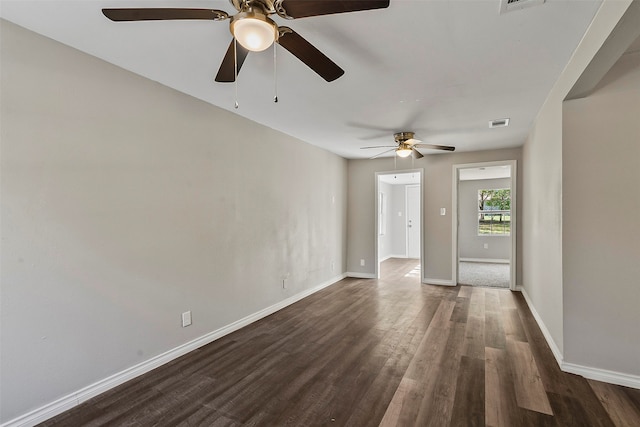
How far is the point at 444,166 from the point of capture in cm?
546

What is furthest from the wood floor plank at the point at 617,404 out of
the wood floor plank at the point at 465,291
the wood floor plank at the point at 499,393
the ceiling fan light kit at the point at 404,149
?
the ceiling fan light kit at the point at 404,149

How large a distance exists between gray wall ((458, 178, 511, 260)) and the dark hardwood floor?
499 cm

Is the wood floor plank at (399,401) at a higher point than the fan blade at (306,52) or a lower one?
lower

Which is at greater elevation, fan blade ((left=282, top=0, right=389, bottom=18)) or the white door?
fan blade ((left=282, top=0, right=389, bottom=18))

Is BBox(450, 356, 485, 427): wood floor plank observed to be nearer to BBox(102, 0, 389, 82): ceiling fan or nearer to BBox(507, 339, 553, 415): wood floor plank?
BBox(507, 339, 553, 415): wood floor plank

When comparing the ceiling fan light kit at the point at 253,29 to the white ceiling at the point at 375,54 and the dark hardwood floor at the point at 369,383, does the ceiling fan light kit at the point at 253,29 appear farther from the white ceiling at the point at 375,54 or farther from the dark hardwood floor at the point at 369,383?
the dark hardwood floor at the point at 369,383

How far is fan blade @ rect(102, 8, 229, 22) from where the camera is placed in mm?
1332

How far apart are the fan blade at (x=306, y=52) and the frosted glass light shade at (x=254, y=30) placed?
2.9 inches

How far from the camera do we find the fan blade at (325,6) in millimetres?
1212

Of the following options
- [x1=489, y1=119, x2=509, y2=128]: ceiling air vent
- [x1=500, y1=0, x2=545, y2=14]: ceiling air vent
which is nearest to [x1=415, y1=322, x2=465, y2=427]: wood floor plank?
[x1=500, y1=0, x2=545, y2=14]: ceiling air vent

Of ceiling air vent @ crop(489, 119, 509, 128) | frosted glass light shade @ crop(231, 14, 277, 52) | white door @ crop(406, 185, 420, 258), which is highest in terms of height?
ceiling air vent @ crop(489, 119, 509, 128)

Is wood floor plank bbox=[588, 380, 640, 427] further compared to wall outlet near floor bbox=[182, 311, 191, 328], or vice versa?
wall outlet near floor bbox=[182, 311, 191, 328]

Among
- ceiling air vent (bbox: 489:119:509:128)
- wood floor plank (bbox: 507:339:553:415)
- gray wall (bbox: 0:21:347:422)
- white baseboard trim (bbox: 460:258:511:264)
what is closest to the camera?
gray wall (bbox: 0:21:347:422)

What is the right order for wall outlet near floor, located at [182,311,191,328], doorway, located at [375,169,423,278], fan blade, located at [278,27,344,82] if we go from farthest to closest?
doorway, located at [375,169,423,278]
wall outlet near floor, located at [182,311,191,328]
fan blade, located at [278,27,344,82]
